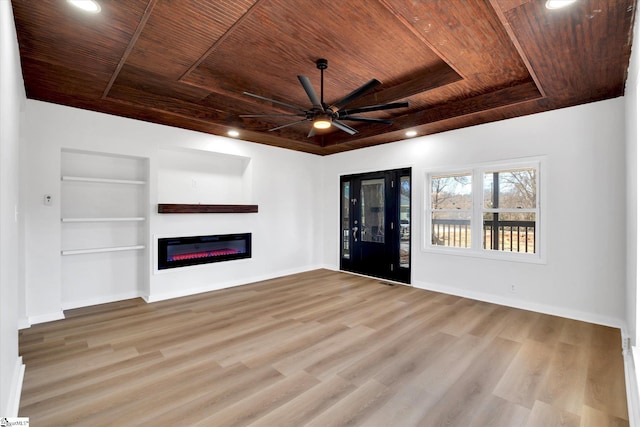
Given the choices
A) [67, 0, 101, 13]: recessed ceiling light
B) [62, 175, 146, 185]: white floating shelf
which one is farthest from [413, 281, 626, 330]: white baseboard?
[67, 0, 101, 13]: recessed ceiling light

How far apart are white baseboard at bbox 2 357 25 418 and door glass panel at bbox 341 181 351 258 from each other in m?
5.13

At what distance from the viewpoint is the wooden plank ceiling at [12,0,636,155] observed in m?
2.26

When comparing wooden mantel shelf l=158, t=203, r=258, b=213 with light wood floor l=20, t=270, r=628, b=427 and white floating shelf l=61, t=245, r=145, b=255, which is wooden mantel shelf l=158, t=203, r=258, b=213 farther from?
light wood floor l=20, t=270, r=628, b=427

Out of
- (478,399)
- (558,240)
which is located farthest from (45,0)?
(558,240)

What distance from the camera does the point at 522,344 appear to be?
3047 millimetres

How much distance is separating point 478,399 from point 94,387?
289cm

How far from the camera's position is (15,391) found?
2.08 meters

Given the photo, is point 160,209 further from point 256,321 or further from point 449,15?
point 449,15

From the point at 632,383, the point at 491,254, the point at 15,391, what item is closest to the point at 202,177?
the point at 15,391

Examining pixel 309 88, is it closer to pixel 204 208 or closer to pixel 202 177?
pixel 204 208

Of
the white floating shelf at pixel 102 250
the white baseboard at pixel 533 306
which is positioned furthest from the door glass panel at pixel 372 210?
the white floating shelf at pixel 102 250

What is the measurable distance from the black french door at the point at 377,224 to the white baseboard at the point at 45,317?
473 cm

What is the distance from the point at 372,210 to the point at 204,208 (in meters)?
3.21

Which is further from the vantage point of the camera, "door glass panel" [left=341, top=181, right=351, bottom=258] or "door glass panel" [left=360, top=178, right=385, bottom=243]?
"door glass panel" [left=341, top=181, right=351, bottom=258]
